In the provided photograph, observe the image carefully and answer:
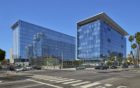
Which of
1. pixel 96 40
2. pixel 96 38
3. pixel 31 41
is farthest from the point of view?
pixel 31 41

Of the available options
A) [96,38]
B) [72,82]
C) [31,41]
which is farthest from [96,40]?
[72,82]

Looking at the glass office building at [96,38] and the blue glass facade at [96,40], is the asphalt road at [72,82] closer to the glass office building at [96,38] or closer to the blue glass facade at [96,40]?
the blue glass facade at [96,40]

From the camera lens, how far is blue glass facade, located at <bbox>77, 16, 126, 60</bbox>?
160 m

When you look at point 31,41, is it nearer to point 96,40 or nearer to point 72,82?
point 96,40

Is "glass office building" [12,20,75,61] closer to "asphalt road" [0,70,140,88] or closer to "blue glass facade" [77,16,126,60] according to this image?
"blue glass facade" [77,16,126,60]

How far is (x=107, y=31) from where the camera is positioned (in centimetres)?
17062

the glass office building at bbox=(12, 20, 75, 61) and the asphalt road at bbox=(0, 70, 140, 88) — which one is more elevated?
the glass office building at bbox=(12, 20, 75, 61)

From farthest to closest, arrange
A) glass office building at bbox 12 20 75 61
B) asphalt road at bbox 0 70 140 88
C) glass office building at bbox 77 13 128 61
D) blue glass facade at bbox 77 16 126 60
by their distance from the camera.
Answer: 1. glass office building at bbox 12 20 75 61
2. glass office building at bbox 77 13 128 61
3. blue glass facade at bbox 77 16 126 60
4. asphalt road at bbox 0 70 140 88

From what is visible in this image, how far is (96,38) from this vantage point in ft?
531

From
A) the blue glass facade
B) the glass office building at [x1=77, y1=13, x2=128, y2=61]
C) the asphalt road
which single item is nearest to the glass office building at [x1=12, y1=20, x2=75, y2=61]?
the blue glass facade

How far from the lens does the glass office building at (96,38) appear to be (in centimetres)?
16025

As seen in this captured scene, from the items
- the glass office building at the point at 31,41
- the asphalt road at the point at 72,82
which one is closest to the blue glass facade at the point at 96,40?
the glass office building at the point at 31,41

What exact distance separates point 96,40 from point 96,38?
119 centimetres

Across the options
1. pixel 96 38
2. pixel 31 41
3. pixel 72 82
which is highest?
pixel 31 41
